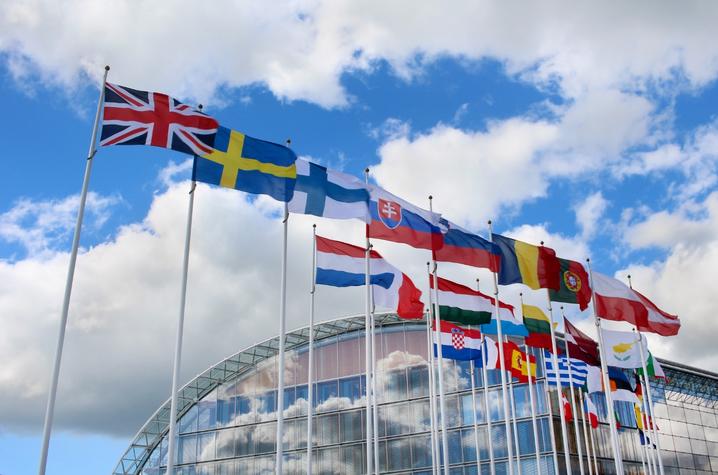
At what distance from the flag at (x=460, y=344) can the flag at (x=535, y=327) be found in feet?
8.74

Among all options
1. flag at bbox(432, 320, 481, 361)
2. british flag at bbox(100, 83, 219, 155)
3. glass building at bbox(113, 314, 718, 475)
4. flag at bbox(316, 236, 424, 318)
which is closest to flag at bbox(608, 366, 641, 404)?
glass building at bbox(113, 314, 718, 475)

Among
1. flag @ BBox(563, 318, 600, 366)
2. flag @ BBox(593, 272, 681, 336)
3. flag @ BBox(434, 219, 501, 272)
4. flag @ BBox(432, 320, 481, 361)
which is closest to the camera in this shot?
flag @ BBox(434, 219, 501, 272)

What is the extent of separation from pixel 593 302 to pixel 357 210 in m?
13.7

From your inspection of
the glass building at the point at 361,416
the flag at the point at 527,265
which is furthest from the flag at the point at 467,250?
the glass building at the point at 361,416

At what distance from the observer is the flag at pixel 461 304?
3691cm

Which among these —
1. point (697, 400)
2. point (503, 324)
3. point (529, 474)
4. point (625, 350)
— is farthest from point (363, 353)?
point (697, 400)

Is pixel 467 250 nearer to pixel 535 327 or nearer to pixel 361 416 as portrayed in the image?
pixel 535 327

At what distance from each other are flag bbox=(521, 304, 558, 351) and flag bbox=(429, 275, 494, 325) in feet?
11.7

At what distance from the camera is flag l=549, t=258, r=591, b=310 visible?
1444 inches

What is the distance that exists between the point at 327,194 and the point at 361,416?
36444 millimetres

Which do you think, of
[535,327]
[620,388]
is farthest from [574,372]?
[535,327]

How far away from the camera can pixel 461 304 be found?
123 feet

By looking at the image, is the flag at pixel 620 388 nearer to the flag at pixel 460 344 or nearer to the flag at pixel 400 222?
the flag at pixel 460 344

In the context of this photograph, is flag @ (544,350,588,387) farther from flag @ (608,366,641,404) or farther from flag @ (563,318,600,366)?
flag @ (608,366,641,404)
